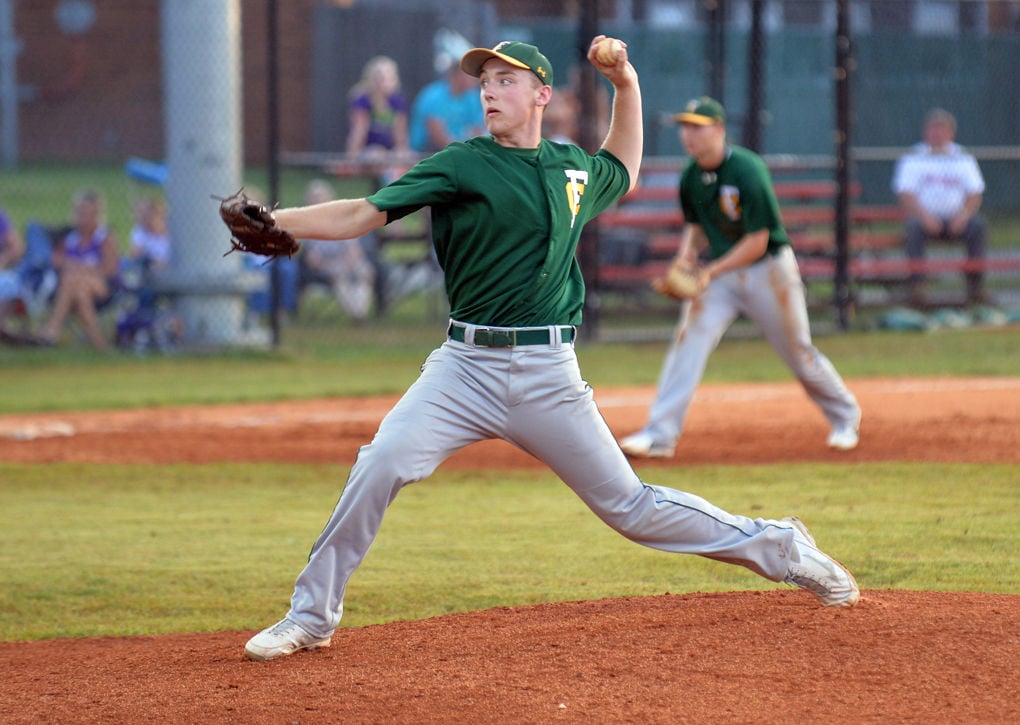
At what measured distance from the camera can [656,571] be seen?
630 centimetres

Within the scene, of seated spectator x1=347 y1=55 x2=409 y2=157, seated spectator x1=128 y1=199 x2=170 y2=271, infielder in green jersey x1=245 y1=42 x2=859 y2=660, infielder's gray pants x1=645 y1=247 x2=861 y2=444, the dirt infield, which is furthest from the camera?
seated spectator x1=347 y1=55 x2=409 y2=157

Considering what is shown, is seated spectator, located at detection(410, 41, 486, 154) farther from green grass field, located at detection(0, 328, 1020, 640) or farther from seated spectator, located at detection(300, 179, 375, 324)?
green grass field, located at detection(0, 328, 1020, 640)

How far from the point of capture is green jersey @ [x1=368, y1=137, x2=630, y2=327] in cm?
465

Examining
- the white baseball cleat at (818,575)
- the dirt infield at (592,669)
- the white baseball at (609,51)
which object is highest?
the white baseball at (609,51)

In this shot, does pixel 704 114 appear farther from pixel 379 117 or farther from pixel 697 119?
pixel 379 117

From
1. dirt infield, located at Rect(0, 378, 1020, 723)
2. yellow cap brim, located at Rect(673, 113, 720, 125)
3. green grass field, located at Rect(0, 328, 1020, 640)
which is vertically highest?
yellow cap brim, located at Rect(673, 113, 720, 125)

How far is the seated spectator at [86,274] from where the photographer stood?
1355 cm

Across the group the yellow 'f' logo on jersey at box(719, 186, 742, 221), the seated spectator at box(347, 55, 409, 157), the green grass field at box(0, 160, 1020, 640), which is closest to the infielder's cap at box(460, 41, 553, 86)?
the green grass field at box(0, 160, 1020, 640)

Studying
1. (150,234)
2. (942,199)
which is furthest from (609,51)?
(942,199)

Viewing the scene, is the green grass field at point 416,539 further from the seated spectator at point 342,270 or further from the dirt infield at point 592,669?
the seated spectator at point 342,270

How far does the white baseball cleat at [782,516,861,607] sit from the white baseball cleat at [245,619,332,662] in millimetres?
1646

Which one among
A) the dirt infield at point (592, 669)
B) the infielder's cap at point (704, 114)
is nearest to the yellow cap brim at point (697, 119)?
the infielder's cap at point (704, 114)

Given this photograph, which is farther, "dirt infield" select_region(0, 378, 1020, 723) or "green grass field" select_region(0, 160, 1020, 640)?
"green grass field" select_region(0, 160, 1020, 640)

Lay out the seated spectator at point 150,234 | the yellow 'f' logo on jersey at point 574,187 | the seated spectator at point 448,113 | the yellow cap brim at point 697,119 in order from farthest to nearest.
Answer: the seated spectator at point 448,113 → the seated spectator at point 150,234 → the yellow cap brim at point 697,119 → the yellow 'f' logo on jersey at point 574,187
